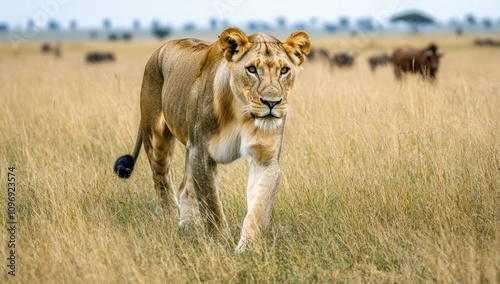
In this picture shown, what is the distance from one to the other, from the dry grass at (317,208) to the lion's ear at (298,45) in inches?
36.5

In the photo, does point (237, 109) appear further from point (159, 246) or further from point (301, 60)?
point (159, 246)

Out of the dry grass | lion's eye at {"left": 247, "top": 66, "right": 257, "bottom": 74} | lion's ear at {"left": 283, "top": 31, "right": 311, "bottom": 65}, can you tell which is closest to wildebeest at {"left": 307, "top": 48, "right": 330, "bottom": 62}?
the dry grass

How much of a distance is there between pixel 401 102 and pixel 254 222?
3186mm

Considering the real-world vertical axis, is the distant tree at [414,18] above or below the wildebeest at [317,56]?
below

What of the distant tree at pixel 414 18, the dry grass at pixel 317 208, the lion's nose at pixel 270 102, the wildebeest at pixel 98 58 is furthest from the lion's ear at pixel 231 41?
the distant tree at pixel 414 18

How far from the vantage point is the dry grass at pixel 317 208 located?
3.43 m

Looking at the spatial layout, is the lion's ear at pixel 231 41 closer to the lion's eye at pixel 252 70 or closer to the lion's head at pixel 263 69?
the lion's head at pixel 263 69

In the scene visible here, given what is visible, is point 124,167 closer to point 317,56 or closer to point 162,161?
point 162,161

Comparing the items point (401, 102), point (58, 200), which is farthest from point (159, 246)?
point (401, 102)

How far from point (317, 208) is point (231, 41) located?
1.22 meters

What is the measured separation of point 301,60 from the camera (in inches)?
157

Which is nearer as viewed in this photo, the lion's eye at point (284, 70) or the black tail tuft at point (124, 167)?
the lion's eye at point (284, 70)

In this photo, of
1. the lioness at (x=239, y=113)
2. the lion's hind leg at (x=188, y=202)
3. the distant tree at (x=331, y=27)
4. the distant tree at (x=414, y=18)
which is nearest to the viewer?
the lioness at (x=239, y=113)

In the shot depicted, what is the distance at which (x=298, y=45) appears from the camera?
3.94 m
